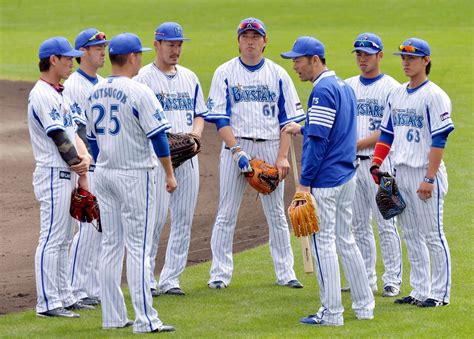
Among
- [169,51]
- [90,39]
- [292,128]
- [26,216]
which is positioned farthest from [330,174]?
[26,216]

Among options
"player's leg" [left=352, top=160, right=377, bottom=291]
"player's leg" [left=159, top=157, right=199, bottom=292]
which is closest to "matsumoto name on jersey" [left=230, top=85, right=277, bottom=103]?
"player's leg" [left=159, top=157, right=199, bottom=292]

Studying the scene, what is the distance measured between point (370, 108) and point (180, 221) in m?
1.87

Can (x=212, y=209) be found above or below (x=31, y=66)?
below

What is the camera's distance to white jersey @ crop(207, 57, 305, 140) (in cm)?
862

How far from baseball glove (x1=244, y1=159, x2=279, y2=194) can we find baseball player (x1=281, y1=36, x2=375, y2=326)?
1.19 meters

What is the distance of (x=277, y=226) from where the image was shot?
8781mm

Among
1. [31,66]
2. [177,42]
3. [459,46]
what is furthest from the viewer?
[459,46]

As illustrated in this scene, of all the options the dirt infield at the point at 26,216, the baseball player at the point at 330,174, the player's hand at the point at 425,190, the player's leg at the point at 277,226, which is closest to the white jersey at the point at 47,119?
the dirt infield at the point at 26,216

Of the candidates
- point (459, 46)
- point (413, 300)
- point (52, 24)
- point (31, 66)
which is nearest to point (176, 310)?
point (413, 300)

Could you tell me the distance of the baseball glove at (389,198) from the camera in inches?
308

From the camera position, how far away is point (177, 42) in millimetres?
8391

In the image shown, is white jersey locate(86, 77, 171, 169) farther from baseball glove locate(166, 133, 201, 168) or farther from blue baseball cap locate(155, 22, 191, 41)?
blue baseball cap locate(155, 22, 191, 41)

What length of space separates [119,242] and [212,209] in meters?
4.80

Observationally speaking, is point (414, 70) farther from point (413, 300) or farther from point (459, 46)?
point (459, 46)
